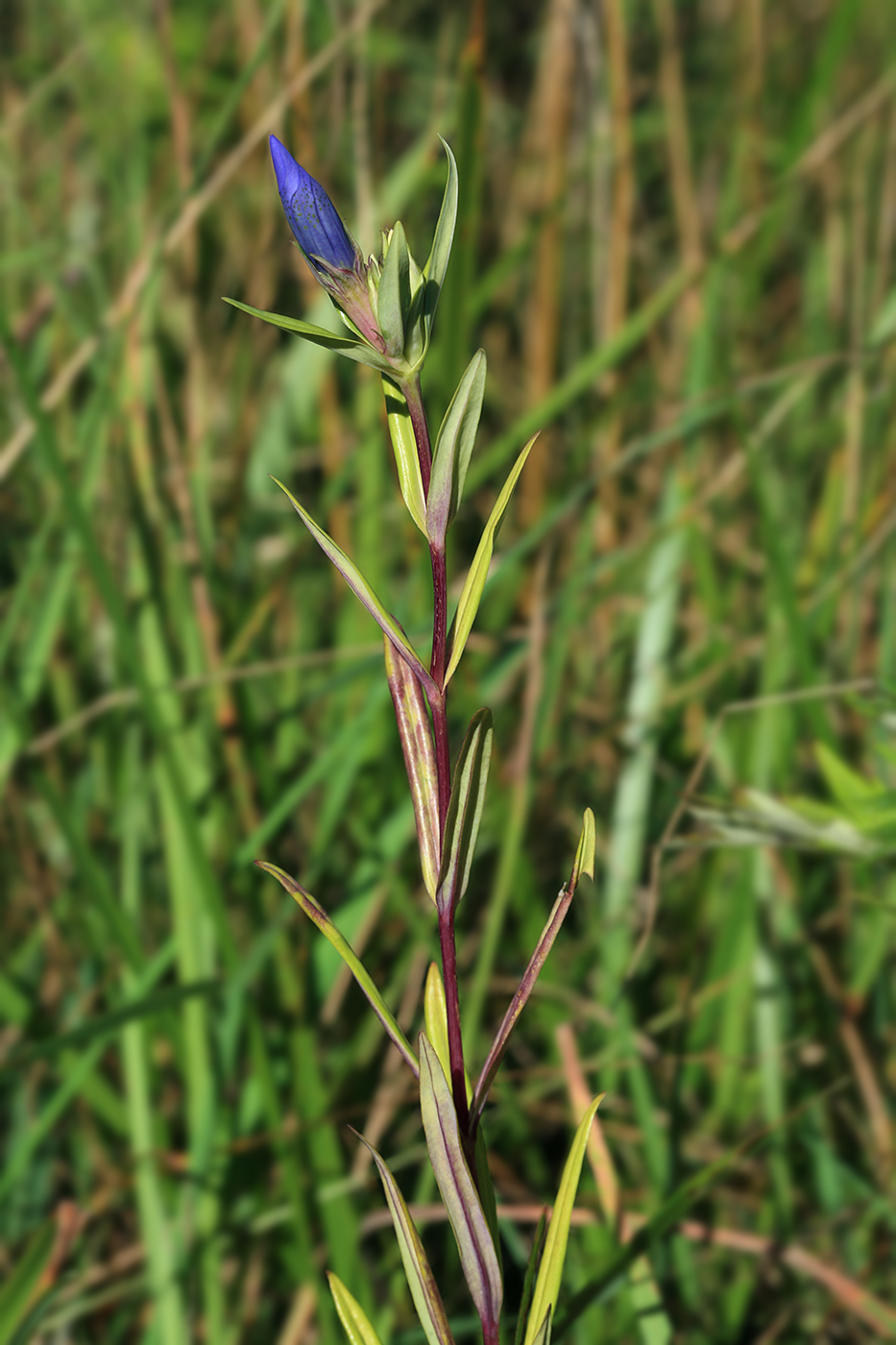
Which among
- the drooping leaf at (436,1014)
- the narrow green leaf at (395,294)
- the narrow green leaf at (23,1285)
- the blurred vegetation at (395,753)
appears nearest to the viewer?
the narrow green leaf at (395,294)

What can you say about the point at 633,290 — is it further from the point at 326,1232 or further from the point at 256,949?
the point at 326,1232

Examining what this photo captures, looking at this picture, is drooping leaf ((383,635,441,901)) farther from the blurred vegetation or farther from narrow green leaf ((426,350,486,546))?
the blurred vegetation

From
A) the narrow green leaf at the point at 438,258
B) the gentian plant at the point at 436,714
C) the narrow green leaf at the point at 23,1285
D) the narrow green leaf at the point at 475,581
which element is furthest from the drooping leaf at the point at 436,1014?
the narrow green leaf at the point at 23,1285

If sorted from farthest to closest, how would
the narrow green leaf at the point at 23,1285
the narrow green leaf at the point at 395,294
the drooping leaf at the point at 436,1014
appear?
the narrow green leaf at the point at 23,1285
the drooping leaf at the point at 436,1014
the narrow green leaf at the point at 395,294

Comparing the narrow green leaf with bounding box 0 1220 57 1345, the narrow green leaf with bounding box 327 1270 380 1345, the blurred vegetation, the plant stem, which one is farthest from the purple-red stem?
the narrow green leaf with bounding box 0 1220 57 1345

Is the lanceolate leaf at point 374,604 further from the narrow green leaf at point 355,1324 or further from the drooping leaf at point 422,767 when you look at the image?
the narrow green leaf at point 355,1324

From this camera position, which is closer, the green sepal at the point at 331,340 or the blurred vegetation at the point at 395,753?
the green sepal at the point at 331,340

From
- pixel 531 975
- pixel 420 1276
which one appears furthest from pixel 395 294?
pixel 420 1276
